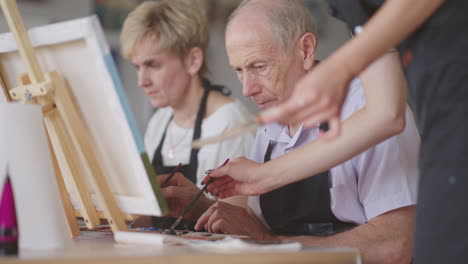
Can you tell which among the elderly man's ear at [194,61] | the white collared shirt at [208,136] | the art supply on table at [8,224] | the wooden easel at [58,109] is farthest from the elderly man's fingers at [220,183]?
the elderly man's ear at [194,61]

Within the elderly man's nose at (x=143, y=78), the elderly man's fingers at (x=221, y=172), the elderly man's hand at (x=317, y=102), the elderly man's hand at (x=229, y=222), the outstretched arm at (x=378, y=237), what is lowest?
the outstretched arm at (x=378, y=237)

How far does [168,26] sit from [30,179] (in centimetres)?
176

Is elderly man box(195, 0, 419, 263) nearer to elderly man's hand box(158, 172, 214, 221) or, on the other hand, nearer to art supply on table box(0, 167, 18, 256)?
elderly man's hand box(158, 172, 214, 221)

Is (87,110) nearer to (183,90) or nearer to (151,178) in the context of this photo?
(151,178)

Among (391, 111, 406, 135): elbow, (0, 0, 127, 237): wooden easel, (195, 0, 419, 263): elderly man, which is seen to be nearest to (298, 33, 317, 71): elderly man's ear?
(195, 0, 419, 263): elderly man

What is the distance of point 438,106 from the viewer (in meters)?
0.88

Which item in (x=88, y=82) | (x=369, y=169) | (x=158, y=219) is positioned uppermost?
(x=88, y=82)

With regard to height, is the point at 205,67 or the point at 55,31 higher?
the point at 55,31

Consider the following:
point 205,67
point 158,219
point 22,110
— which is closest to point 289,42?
point 158,219

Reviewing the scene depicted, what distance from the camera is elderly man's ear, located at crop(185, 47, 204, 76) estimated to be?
2.67 meters

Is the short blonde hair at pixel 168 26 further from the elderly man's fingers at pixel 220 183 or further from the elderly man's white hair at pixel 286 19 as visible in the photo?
the elderly man's fingers at pixel 220 183

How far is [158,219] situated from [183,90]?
0.86 meters

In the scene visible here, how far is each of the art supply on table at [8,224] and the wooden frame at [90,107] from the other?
0.22m

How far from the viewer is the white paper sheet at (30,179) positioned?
93cm
